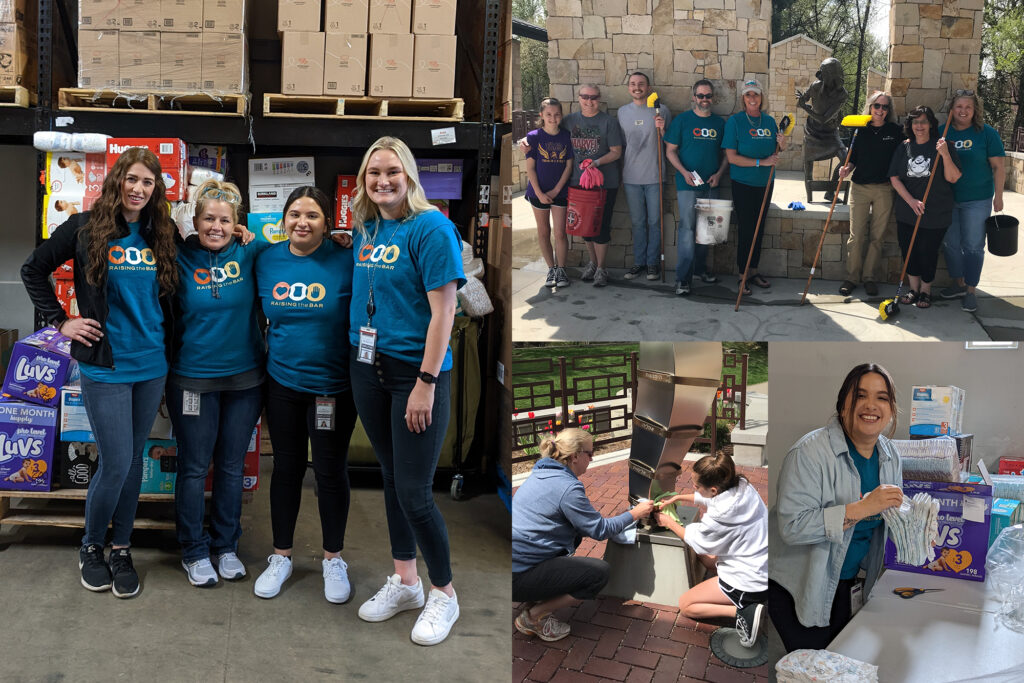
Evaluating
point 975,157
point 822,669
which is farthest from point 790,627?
point 975,157

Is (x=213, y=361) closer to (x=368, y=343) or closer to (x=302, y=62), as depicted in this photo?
(x=368, y=343)

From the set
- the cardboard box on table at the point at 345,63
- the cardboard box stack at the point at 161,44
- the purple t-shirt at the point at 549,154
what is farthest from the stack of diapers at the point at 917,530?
the cardboard box stack at the point at 161,44

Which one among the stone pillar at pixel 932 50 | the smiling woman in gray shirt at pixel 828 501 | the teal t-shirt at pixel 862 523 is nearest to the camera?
the stone pillar at pixel 932 50

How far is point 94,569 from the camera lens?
133 inches

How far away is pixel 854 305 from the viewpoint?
6.79 feet

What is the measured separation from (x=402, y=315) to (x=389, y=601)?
1.16 meters

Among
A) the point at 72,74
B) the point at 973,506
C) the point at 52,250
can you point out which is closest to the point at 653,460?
the point at 973,506

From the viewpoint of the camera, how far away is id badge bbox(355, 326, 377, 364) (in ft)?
9.30

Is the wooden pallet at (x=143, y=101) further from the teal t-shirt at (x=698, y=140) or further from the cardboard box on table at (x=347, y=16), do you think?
the teal t-shirt at (x=698, y=140)

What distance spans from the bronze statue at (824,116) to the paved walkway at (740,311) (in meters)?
0.07

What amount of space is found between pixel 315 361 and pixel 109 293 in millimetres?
786

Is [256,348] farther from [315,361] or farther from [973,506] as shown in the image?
[973,506]

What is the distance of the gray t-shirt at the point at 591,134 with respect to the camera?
6.55 ft

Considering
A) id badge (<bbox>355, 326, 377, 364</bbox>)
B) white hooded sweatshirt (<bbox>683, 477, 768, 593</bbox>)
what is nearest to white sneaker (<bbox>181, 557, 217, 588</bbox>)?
id badge (<bbox>355, 326, 377, 364</bbox>)
